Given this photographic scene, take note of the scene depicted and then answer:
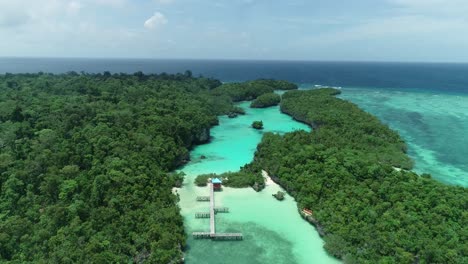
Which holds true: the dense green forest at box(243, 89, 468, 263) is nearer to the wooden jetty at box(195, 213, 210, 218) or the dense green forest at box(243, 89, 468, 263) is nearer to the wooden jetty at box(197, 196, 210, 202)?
the wooden jetty at box(197, 196, 210, 202)

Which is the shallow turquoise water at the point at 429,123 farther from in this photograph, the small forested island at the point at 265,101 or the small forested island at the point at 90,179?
the small forested island at the point at 90,179

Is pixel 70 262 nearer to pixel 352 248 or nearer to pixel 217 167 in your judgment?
pixel 352 248

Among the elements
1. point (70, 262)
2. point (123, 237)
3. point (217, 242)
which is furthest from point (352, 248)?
point (70, 262)

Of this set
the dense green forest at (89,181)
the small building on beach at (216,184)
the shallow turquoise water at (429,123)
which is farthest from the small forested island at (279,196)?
the shallow turquoise water at (429,123)

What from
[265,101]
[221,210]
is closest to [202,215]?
[221,210]

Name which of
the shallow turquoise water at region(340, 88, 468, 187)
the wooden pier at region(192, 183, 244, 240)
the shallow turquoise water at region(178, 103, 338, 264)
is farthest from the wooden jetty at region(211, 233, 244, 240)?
the shallow turquoise water at region(340, 88, 468, 187)

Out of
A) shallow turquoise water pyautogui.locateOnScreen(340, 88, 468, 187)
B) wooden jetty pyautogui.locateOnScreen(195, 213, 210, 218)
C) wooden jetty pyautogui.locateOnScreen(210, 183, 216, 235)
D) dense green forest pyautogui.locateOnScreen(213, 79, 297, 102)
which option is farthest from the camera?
dense green forest pyautogui.locateOnScreen(213, 79, 297, 102)
